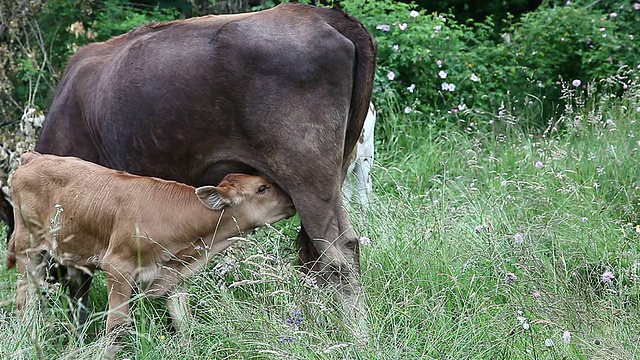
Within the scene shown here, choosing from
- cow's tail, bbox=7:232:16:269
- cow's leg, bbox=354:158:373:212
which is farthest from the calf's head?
cow's leg, bbox=354:158:373:212

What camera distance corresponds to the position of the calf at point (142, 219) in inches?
193

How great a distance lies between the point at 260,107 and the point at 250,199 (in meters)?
0.49

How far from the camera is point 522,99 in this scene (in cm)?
931

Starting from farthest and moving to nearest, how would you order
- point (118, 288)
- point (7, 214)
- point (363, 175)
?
point (363, 175), point (7, 214), point (118, 288)

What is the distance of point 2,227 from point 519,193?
3.67 m

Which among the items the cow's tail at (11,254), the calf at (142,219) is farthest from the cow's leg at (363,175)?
the cow's tail at (11,254)

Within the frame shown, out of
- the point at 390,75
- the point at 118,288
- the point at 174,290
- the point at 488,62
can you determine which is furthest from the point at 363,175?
the point at 488,62

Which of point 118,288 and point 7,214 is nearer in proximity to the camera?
point 118,288

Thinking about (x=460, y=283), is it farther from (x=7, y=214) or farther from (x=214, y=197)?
(x=7, y=214)

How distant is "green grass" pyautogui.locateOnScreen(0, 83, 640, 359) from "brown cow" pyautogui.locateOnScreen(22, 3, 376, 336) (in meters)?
0.35

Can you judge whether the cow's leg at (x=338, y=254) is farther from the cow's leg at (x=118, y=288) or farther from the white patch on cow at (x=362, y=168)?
the white patch on cow at (x=362, y=168)

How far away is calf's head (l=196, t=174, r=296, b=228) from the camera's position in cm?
493

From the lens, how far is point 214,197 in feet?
16.1

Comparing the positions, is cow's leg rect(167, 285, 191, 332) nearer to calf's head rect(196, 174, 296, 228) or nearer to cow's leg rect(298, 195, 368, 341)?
calf's head rect(196, 174, 296, 228)
